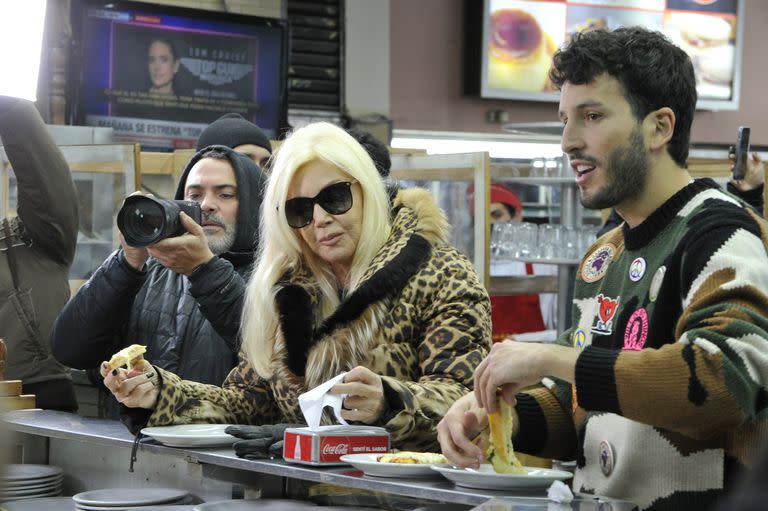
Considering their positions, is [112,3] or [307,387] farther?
[112,3]

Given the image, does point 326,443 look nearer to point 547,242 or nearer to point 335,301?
point 335,301

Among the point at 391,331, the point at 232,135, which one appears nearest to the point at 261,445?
the point at 391,331

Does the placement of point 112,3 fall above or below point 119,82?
above

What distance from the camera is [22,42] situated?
6.19 metres

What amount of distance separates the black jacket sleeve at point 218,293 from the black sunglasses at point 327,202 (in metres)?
0.37

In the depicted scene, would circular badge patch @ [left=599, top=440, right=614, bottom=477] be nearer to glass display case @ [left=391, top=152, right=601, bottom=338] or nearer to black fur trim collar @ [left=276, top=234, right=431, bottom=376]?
black fur trim collar @ [left=276, top=234, right=431, bottom=376]

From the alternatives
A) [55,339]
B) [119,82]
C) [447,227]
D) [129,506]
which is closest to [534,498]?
[129,506]

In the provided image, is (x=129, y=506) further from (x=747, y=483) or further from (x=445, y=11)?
(x=445, y=11)

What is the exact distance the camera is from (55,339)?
303 centimetres

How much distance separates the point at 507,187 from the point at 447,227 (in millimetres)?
4256

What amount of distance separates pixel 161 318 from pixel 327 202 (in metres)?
0.72

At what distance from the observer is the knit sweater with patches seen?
1.58 meters

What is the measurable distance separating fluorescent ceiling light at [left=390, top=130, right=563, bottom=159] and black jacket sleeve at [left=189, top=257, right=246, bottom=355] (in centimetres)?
551

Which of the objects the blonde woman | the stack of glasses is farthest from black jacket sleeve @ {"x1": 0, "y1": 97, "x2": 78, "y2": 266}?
the stack of glasses
